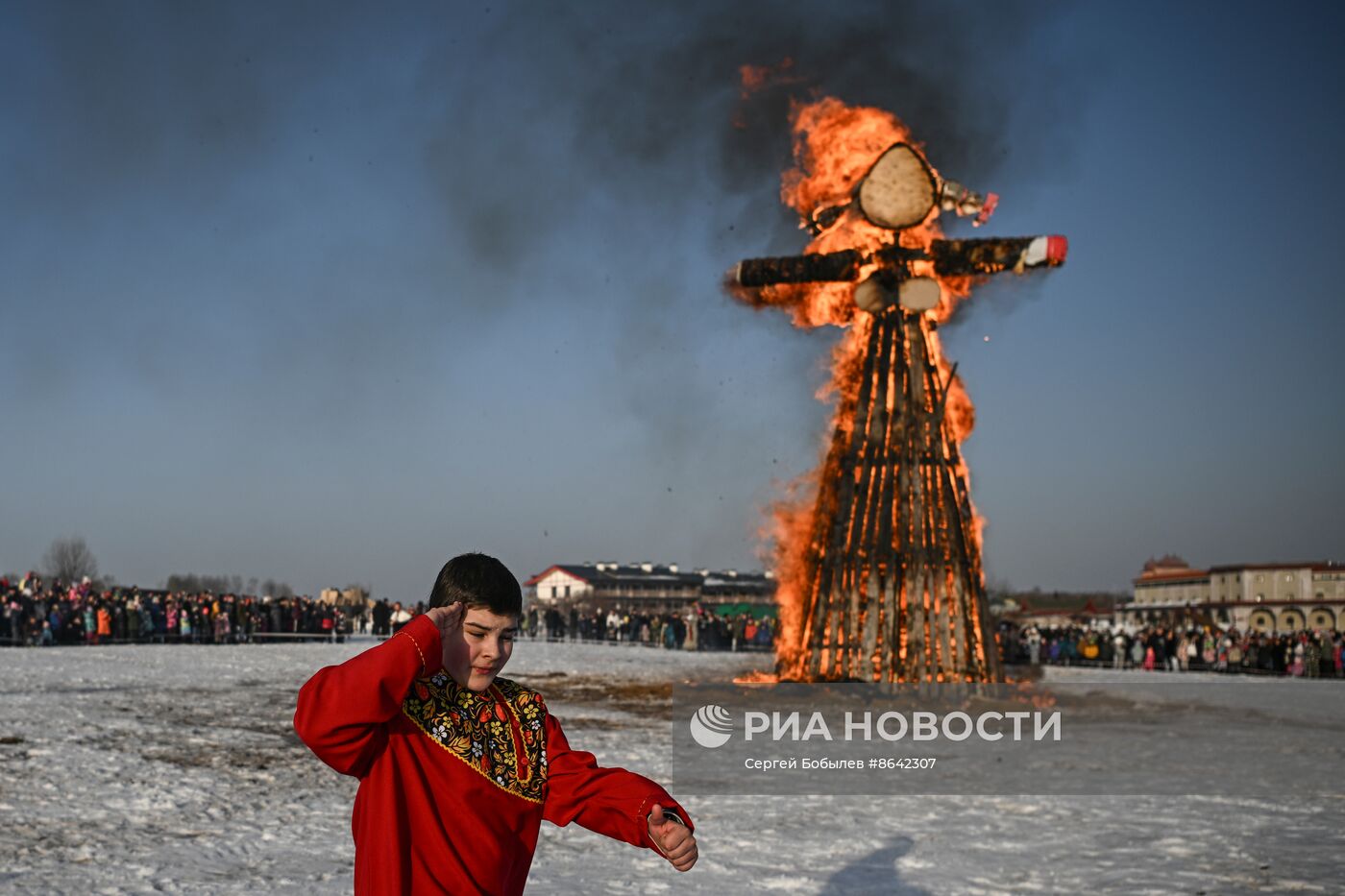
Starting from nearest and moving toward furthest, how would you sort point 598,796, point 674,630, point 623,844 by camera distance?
point 598,796, point 623,844, point 674,630

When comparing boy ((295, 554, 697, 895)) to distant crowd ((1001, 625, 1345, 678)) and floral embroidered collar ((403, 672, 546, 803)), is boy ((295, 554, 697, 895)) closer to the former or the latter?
floral embroidered collar ((403, 672, 546, 803))

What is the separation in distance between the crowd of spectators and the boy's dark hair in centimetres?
3243

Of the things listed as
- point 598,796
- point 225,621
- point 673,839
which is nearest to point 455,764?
point 598,796

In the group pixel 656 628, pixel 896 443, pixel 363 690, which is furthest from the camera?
pixel 656 628

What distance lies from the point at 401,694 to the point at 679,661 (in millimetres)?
30243

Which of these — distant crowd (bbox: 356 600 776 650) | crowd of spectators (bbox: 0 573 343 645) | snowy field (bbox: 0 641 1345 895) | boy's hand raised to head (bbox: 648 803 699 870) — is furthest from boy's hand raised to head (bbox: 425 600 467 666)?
distant crowd (bbox: 356 600 776 650)

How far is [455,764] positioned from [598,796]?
43 cm

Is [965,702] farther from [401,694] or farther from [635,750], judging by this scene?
[401,694]

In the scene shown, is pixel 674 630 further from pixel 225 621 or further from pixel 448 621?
pixel 448 621

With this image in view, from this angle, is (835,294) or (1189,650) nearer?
(835,294)

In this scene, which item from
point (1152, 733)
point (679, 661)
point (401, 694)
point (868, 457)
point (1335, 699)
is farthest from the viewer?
point (679, 661)

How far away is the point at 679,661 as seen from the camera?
32531 millimetres

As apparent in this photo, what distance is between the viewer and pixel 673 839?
306 centimetres

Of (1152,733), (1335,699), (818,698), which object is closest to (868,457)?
(818,698)
